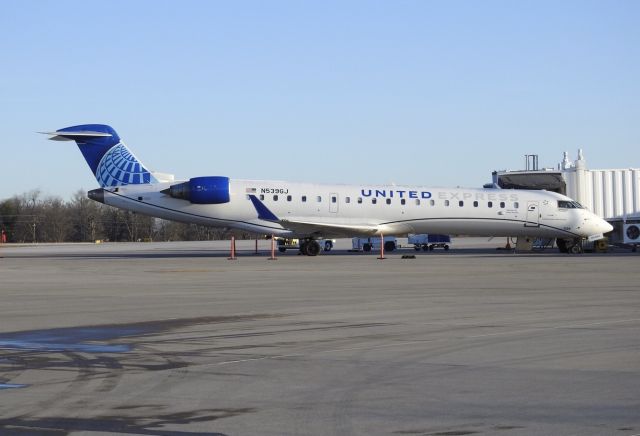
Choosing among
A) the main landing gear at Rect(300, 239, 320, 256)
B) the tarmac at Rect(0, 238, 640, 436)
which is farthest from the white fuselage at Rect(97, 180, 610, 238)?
the tarmac at Rect(0, 238, 640, 436)

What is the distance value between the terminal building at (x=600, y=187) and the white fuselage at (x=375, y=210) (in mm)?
4913

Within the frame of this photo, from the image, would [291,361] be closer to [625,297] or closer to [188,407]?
[188,407]

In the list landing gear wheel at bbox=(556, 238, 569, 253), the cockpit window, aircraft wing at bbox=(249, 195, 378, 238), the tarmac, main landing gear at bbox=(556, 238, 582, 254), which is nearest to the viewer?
the tarmac

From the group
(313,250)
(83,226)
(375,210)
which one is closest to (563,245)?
(375,210)

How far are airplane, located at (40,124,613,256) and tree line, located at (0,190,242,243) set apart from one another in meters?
77.1

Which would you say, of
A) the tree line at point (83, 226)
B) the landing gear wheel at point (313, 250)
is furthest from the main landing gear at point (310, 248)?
the tree line at point (83, 226)

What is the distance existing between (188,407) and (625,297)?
1286 cm

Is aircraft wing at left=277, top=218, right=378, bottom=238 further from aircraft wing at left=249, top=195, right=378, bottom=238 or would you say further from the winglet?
the winglet

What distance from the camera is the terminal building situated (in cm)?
4944

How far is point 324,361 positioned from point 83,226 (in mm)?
118313

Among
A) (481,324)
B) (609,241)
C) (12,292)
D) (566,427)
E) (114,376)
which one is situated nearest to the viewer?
(566,427)

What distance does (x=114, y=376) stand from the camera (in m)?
9.40

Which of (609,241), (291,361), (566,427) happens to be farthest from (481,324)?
(609,241)

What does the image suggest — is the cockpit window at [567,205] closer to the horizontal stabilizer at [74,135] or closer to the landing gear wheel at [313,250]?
the landing gear wheel at [313,250]
